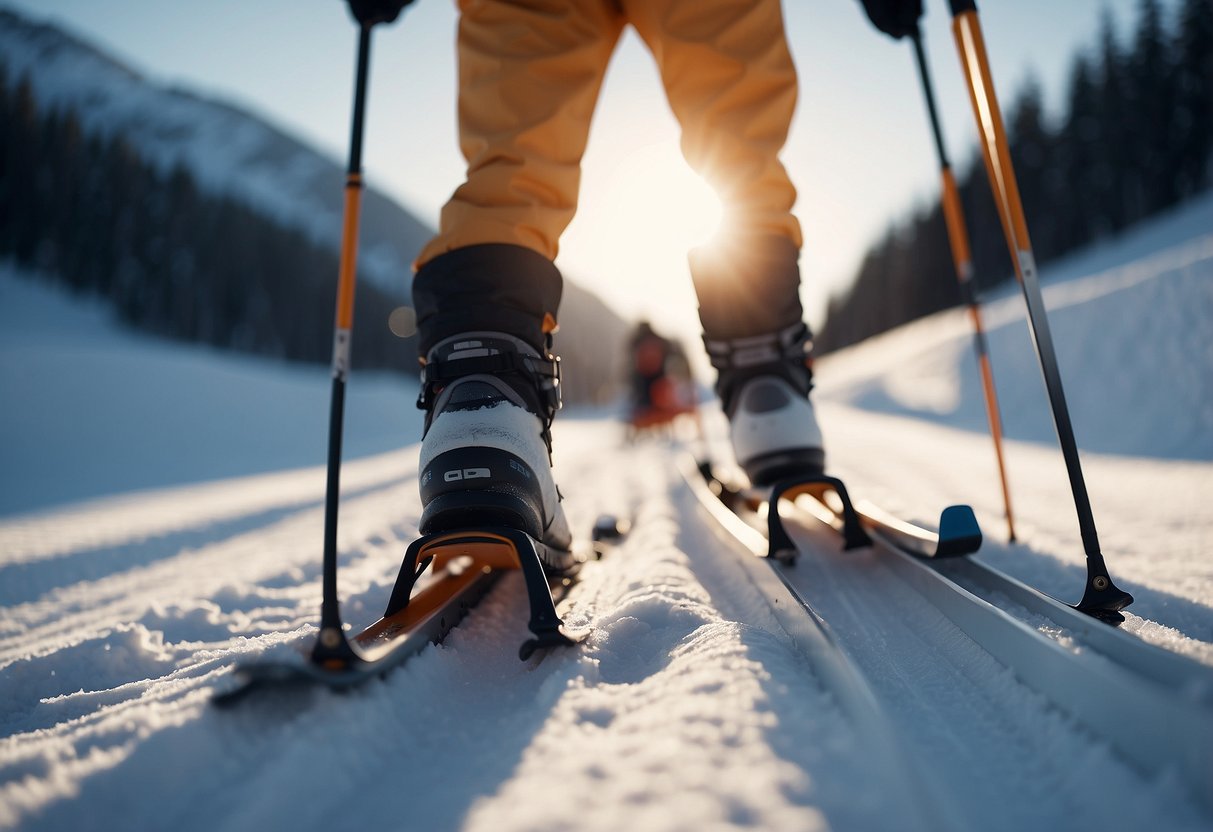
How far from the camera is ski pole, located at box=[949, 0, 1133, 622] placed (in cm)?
64

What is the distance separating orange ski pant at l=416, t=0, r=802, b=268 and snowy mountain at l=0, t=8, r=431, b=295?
80722 mm

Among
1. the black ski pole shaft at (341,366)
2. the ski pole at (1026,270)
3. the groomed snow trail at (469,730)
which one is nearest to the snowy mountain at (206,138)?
the black ski pole shaft at (341,366)

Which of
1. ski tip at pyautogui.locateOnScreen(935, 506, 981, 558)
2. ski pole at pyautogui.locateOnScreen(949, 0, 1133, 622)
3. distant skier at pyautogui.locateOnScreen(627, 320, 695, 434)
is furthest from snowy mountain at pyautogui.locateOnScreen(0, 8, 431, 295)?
ski tip at pyautogui.locateOnScreen(935, 506, 981, 558)

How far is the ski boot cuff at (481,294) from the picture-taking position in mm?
879

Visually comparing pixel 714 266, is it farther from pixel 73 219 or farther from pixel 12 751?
pixel 73 219

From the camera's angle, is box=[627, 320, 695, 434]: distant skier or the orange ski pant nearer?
the orange ski pant

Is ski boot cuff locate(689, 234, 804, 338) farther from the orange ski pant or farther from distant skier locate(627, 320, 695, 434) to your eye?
distant skier locate(627, 320, 695, 434)

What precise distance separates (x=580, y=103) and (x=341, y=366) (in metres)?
0.65

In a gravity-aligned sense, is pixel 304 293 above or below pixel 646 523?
above

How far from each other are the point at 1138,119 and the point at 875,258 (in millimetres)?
14217

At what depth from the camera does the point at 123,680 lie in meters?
0.81

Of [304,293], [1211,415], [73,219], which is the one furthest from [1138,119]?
[73,219]

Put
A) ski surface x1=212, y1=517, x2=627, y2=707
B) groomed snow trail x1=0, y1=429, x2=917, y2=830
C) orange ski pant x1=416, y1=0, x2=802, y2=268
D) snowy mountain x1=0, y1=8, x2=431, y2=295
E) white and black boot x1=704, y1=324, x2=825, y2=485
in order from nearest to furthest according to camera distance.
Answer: groomed snow trail x1=0, y1=429, x2=917, y2=830
ski surface x1=212, y1=517, x2=627, y2=707
orange ski pant x1=416, y1=0, x2=802, y2=268
white and black boot x1=704, y1=324, x2=825, y2=485
snowy mountain x1=0, y1=8, x2=431, y2=295

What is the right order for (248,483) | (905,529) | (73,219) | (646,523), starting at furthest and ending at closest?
(73,219) < (248,483) < (646,523) < (905,529)
